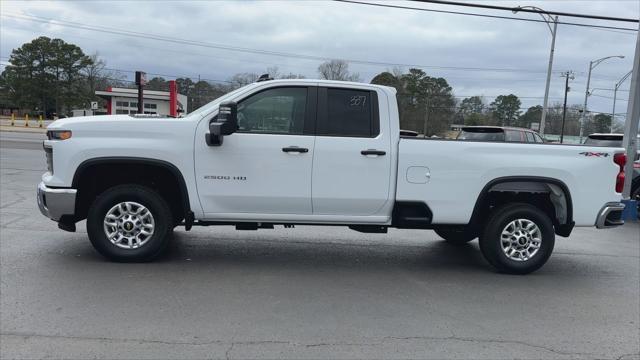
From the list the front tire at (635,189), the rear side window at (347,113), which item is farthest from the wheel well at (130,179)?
the front tire at (635,189)

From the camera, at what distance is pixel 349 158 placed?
5859 millimetres

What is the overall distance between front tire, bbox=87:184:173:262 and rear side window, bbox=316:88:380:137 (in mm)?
2019

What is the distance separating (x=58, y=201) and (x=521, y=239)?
5.29 metres

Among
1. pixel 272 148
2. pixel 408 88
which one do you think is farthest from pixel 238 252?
pixel 408 88

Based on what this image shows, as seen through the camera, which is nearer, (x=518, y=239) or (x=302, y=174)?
(x=302, y=174)

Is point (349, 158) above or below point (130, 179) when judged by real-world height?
above

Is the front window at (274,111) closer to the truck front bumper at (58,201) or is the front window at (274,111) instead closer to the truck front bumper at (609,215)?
the truck front bumper at (58,201)

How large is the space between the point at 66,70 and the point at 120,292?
86.0 metres

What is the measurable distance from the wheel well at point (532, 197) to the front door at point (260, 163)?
213cm

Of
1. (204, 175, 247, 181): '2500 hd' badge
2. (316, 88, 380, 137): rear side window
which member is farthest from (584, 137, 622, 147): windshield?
(204, 175, 247, 181): '2500 hd' badge

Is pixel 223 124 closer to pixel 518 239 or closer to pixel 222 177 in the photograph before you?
pixel 222 177

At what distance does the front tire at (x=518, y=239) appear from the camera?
625cm

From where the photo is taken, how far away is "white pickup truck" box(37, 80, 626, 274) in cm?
570

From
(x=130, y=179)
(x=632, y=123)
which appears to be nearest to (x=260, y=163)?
(x=130, y=179)
